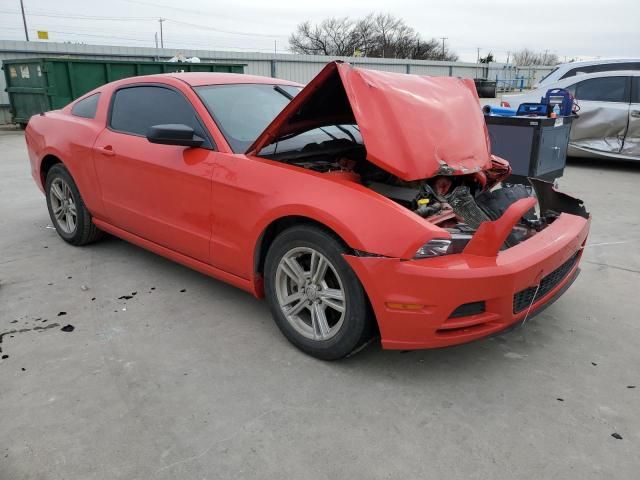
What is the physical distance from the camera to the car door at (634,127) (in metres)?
8.02

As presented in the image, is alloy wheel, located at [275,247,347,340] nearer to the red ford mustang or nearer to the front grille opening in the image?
the red ford mustang

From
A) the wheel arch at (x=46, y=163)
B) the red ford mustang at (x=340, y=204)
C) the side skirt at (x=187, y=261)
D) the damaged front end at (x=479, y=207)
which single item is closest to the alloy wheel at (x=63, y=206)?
the wheel arch at (x=46, y=163)

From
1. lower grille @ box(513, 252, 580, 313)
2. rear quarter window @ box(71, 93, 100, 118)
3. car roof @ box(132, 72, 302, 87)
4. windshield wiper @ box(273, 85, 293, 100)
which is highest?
car roof @ box(132, 72, 302, 87)

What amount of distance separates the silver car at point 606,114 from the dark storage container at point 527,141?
86.3 inches

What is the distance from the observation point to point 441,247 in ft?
8.20

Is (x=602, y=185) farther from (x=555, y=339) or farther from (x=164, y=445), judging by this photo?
(x=164, y=445)

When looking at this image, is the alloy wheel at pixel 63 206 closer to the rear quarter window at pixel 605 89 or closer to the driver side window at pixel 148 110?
the driver side window at pixel 148 110

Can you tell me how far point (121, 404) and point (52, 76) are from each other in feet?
41.6

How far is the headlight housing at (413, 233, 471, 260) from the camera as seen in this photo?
2459mm

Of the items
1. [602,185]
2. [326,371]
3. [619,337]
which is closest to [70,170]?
[326,371]

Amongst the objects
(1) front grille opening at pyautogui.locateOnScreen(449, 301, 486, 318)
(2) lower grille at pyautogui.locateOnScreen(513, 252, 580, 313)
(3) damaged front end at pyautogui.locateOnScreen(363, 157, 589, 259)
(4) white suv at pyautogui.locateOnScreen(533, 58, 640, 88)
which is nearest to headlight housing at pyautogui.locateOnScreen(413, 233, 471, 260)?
(3) damaged front end at pyautogui.locateOnScreen(363, 157, 589, 259)

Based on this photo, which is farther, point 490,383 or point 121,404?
point 490,383

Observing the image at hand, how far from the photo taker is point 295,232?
9.12 feet

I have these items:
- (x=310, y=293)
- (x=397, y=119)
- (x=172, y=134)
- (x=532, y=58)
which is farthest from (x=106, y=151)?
(x=532, y=58)
